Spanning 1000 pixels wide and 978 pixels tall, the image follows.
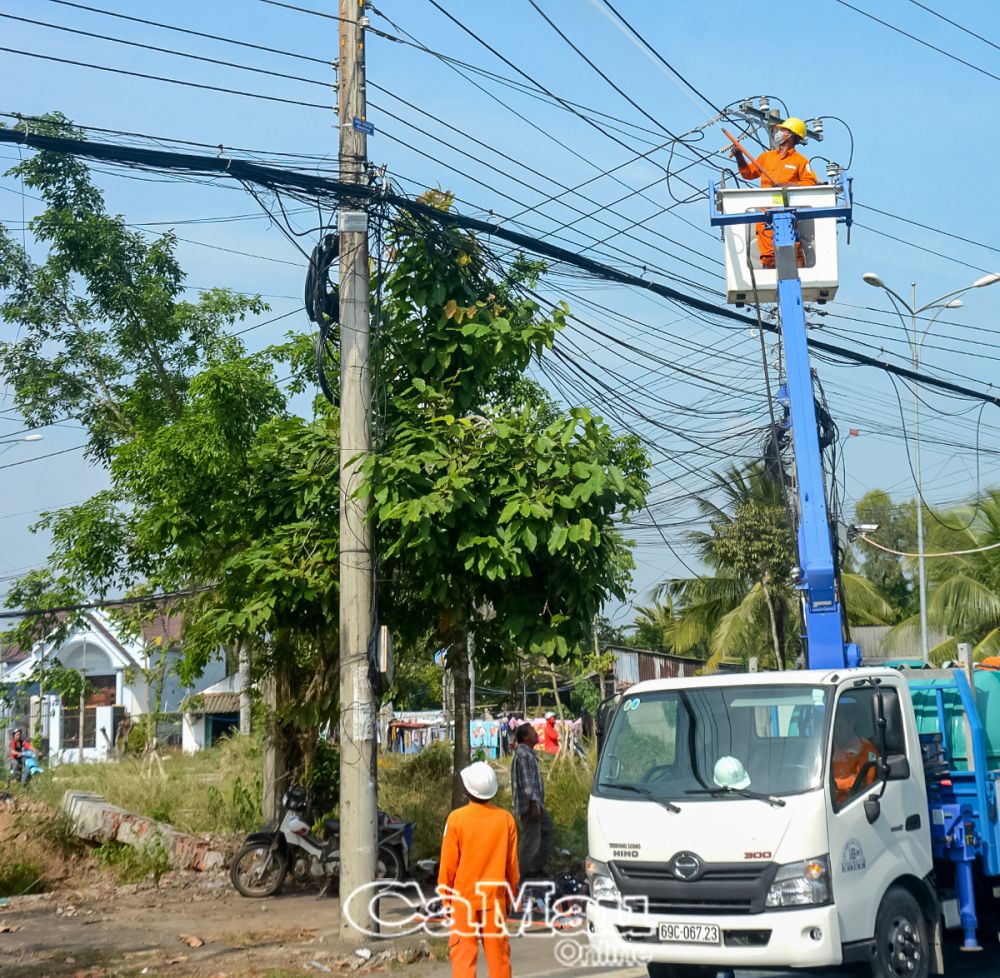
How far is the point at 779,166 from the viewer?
13.1 meters

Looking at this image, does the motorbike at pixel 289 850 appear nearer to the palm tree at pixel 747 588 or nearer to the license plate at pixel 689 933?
the license plate at pixel 689 933

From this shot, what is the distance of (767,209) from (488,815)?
→ 8.16m

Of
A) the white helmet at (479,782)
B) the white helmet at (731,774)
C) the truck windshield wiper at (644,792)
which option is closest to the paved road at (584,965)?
the truck windshield wiper at (644,792)

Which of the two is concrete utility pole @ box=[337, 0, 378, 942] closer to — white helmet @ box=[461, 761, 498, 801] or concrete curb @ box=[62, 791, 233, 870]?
white helmet @ box=[461, 761, 498, 801]

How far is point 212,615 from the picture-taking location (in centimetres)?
1152

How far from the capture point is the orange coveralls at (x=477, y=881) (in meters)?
6.31

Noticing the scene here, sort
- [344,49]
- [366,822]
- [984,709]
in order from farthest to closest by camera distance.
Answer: [344,49]
[366,822]
[984,709]

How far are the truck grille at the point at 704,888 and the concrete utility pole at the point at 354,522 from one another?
3077mm

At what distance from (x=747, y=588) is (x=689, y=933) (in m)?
26.0

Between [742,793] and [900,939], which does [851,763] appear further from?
[900,939]

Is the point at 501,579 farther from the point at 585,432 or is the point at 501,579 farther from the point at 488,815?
the point at 488,815

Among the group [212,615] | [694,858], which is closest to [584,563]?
[212,615]

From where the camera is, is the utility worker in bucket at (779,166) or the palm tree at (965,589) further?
the palm tree at (965,589)

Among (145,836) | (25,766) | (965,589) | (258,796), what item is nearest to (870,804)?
(145,836)
